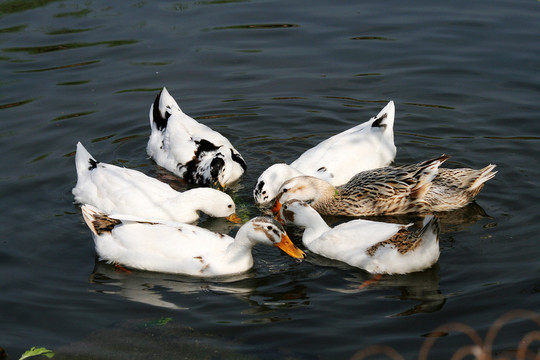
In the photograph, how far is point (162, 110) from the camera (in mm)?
11148

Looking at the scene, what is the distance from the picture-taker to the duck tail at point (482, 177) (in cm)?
920

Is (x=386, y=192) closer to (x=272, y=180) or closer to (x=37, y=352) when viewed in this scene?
(x=272, y=180)

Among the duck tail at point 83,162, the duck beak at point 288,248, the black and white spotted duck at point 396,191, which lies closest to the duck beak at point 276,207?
the black and white spotted duck at point 396,191

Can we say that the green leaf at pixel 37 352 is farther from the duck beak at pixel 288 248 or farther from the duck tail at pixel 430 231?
the duck tail at pixel 430 231

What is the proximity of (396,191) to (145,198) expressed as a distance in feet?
9.71

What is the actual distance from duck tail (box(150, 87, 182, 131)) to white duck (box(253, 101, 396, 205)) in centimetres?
203

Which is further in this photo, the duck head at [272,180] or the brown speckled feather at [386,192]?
the duck head at [272,180]

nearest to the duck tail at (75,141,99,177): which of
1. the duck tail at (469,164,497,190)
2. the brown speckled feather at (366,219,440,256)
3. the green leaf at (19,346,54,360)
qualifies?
the green leaf at (19,346,54,360)

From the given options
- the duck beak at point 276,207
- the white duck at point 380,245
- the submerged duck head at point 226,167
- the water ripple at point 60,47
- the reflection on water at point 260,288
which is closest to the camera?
the reflection on water at point 260,288

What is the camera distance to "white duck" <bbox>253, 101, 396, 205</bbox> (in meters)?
10.0

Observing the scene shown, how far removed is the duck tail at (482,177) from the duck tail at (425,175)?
448 mm

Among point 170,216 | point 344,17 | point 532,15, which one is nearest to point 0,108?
point 170,216

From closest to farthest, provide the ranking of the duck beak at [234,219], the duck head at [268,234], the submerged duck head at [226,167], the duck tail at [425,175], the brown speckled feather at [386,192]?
the duck head at [268,234]
the duck tail at [425,175]
the brown speckled feather at [386,192]
the duck beak at [234,219]
the submerged duck head at [226,167]

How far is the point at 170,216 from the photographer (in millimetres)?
9156
